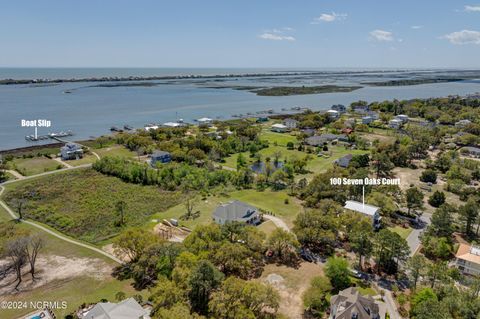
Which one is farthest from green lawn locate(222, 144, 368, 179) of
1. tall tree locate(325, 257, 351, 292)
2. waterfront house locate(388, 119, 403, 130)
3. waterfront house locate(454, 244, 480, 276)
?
waterfront house locate(388, 119, 403, 130)

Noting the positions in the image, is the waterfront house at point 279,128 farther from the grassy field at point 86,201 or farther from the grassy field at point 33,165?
the grassy field at point 33,165

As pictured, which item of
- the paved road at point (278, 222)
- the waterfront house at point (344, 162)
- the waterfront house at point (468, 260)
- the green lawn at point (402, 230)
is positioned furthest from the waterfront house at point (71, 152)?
the waterfront house at point (468, 260)

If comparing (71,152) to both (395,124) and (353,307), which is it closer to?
(353,307)

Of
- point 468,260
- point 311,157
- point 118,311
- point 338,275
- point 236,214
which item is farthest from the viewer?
point 311,157

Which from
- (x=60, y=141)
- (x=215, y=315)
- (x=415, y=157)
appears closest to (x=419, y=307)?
(x=215, y=315)

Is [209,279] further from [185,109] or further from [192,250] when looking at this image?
[185,109]

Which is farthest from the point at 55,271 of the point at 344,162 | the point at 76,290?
the point at 344,162

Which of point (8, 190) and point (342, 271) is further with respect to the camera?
point (8, 190)
